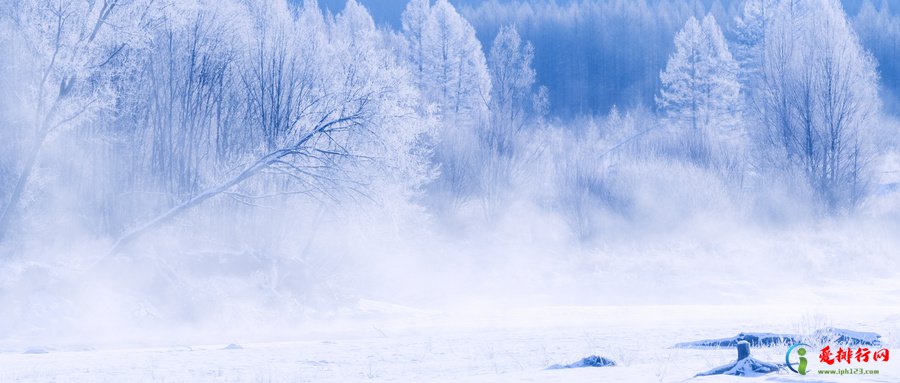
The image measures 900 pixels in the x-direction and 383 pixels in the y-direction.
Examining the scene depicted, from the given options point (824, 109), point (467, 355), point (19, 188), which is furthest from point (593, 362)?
point (824, 109)

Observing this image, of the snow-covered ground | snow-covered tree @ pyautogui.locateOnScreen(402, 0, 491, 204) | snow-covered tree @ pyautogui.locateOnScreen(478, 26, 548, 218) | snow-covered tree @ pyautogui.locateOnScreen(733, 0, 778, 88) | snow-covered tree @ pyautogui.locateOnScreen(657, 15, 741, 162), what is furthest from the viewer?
snow-covered tree @ pyautogui.locateOnScreen(733, 0, 778, 88)

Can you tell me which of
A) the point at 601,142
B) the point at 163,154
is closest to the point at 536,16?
the point at 601,142

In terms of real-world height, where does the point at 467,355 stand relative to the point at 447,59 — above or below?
below

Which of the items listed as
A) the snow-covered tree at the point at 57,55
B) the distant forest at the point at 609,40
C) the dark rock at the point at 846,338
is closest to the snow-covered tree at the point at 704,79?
the distant forest at the point at 609,40

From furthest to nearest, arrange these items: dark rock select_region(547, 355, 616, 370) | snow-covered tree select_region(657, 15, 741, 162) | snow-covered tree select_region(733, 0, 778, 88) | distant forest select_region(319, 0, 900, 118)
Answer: distant forest select_region(319, 0, 900, 118) < snow-covered tree select_region(733, 0, 778, 88) < snow-covered tree select_region(657, 15, 741, 162) < dark rock select_region(547, 355, 616, 370)

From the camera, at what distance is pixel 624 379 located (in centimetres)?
658

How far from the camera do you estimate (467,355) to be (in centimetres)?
1173

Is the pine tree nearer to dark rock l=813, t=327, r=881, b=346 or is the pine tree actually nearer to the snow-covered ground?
the snow-covered ground

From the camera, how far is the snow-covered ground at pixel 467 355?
7738 millimetres

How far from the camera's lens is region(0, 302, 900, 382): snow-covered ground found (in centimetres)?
774

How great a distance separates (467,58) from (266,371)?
39.9 m

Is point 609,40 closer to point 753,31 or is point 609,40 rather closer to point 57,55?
point 753,31

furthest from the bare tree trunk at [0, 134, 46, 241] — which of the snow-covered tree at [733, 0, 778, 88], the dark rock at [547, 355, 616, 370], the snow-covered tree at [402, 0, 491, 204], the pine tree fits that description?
the snow-covered tree at [733, 0, 778, 88]

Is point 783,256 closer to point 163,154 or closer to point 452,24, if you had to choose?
point 163,154
